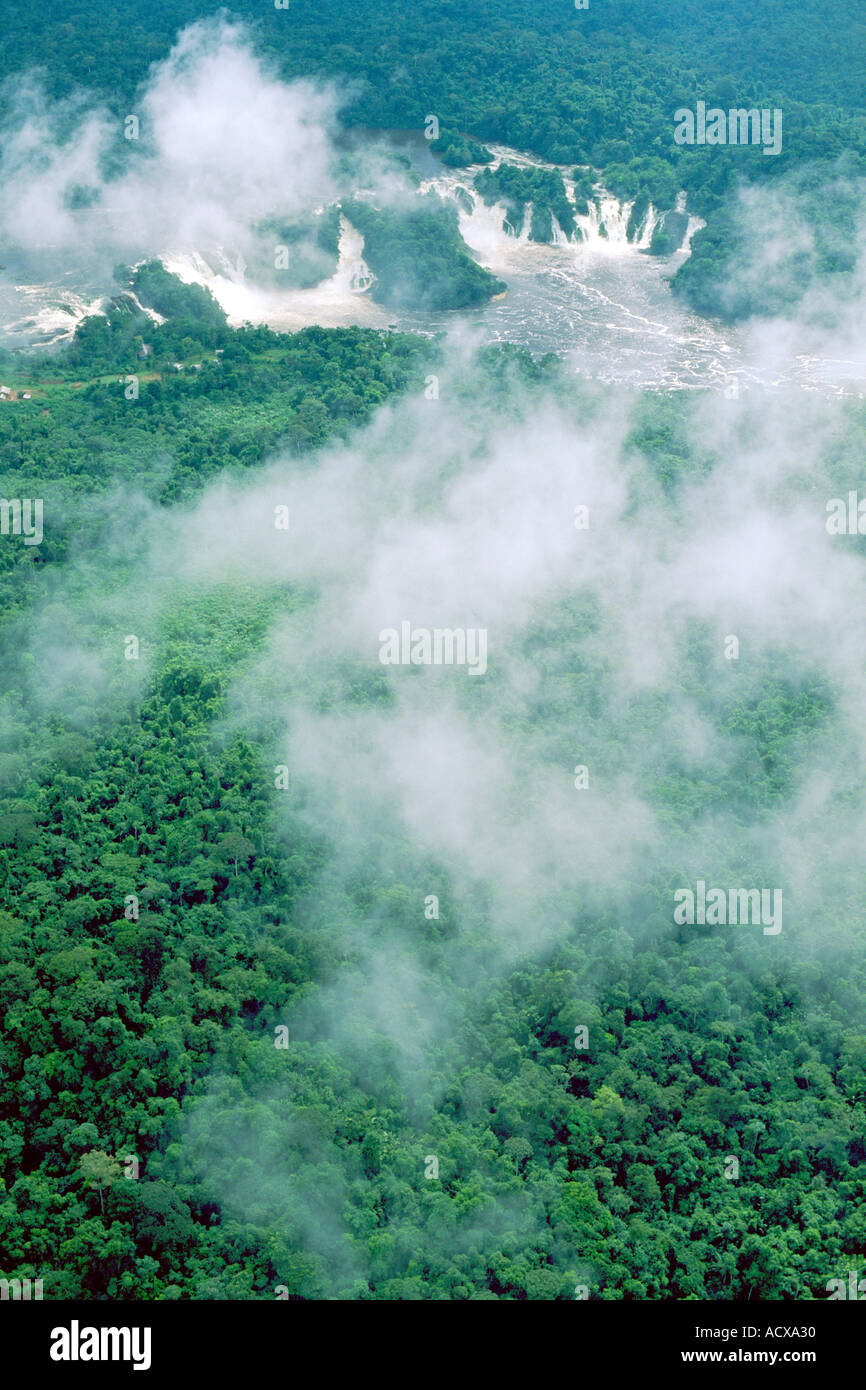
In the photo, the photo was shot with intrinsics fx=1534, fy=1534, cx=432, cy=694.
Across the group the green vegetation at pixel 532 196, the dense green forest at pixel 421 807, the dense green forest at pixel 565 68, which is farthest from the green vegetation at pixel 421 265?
the dense green forest at pixel 565 68

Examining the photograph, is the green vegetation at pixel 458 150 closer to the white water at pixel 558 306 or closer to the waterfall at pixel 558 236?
the white water at pixel 558 306

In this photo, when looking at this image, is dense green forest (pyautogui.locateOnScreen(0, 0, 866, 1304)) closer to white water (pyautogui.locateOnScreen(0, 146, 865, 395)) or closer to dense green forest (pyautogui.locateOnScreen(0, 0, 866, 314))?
white water (pyautogui.locateOnScreen(0, 146, 865, 395))

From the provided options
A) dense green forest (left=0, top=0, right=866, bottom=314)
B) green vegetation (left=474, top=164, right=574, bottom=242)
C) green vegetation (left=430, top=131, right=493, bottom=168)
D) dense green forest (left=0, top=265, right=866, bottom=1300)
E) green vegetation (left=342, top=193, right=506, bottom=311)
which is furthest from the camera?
green vegetation (left=430, top=131, right=493, bottom=168)

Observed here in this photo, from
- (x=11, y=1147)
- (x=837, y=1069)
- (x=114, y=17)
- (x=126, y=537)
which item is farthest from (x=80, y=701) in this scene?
(x=114, y=17)

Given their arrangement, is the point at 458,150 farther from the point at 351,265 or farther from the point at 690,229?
the point at 690,229

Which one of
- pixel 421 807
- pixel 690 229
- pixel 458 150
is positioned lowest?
pixel 421 807

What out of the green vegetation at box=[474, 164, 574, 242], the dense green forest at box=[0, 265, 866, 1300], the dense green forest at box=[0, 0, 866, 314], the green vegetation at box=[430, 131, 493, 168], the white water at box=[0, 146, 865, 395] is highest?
the dense green forest at box=[0, 0, 866, 314]

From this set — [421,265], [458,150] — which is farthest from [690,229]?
[421,265]

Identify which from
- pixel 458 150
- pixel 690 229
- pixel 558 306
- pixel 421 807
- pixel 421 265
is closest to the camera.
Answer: pixel 421 807

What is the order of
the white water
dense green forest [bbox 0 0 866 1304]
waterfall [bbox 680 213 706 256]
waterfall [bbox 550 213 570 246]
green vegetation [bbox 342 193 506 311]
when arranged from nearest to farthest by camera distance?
dense green forest [bbox 0 0 866 1304]
the white water
green vegetation [bbox 342 193 506 311]
waterfall [bbox 550 213 570 246]
waterfall [bbox 680 213 706 256]

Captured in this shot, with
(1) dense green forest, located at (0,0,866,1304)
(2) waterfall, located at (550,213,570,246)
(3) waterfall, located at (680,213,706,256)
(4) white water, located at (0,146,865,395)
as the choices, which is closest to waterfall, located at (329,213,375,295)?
(4) white water, located at (0,146,865,395)
